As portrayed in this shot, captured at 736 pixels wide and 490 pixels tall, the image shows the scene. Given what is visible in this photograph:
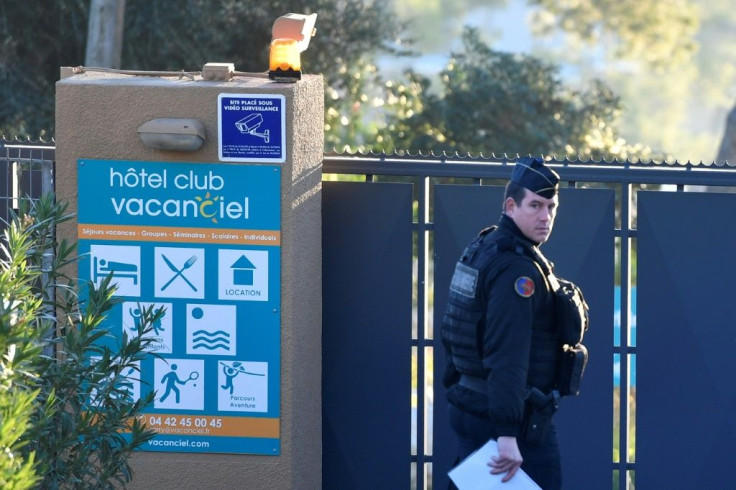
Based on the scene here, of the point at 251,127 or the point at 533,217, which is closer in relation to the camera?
the point at 533,217

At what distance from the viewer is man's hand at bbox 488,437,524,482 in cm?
459

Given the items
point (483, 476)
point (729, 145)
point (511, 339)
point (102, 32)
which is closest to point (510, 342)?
point (511, 339)

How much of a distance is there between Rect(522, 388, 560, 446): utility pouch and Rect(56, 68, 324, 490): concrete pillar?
1.35 metres

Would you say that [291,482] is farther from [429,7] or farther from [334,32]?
[429,7]

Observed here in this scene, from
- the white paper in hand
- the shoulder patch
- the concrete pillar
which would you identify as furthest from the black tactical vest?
the concrete pillar

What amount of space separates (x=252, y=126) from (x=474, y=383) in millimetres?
1601

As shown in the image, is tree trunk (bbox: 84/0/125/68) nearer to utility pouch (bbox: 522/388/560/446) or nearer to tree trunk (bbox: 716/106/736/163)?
utility pouch (bbox: 522/388/560/446)

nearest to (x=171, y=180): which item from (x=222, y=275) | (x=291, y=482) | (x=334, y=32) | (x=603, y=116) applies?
(x=222, y=275)

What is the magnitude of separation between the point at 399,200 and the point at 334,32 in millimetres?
7020

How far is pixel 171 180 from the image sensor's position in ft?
18.5

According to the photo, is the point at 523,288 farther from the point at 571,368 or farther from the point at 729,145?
the point at 729,145

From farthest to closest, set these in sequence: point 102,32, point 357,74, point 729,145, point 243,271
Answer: point 729,145 < point 357,74 < point 102,32 < point 243,271

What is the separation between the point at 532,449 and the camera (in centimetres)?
482

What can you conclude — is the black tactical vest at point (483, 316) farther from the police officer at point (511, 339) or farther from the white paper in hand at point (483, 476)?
the white paper in hand at point (483, 476)
